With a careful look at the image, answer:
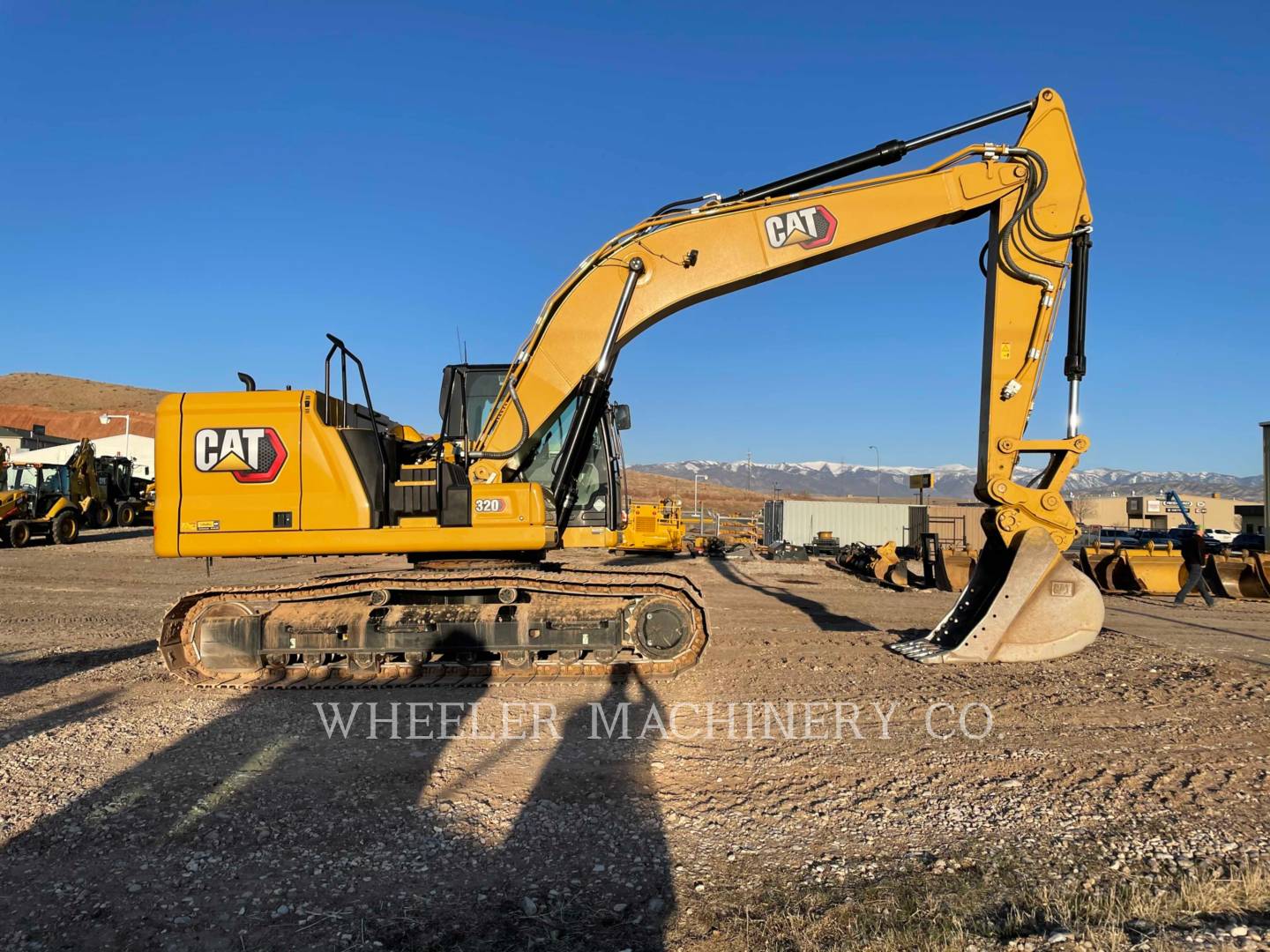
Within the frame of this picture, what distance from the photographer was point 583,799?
15.1 feet

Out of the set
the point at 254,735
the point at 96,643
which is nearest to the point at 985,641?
the point at 254,735

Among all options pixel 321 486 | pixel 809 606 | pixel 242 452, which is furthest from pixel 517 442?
pixel 809 606

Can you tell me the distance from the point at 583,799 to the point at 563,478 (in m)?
3.65

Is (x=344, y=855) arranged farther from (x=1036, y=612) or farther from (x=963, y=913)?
(x=1036, y=612)

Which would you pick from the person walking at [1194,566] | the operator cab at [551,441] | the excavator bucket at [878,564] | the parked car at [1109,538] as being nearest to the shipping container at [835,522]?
the parked car at [1109,538]

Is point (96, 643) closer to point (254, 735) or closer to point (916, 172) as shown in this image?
point (254, 735)

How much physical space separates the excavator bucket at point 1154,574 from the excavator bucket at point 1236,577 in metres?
0.57

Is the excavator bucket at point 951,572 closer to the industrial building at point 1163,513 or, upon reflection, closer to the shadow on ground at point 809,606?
the shadow on ground at point 809,606

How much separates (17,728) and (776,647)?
7.01 metres

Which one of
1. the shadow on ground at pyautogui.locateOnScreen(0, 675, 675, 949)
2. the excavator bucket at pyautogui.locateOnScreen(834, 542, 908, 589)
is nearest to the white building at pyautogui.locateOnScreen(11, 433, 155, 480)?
the excavator bucket at pyautogui.locateOnScreen(834, 542, 908, 589)

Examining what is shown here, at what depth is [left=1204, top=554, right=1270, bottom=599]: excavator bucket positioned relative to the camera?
16.4m

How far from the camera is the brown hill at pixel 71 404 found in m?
82.9

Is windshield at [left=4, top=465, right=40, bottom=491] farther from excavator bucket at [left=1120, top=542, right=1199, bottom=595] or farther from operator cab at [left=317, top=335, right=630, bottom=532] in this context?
excavator bucket at [left=1120, top=542, right=1199, bottom=595]

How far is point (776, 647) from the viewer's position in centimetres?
923
